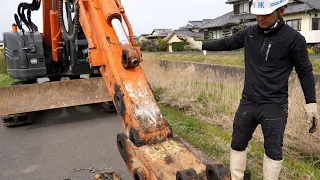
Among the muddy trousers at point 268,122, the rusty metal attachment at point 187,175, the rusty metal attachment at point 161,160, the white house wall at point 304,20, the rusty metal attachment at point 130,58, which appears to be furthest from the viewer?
the white house wall at point 304,20

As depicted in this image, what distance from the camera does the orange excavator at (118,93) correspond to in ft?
6.56

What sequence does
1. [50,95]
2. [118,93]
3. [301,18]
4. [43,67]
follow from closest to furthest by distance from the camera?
[118,93] → [50,95] → [43,67] → [301,18]

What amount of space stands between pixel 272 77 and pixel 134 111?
1.30 m

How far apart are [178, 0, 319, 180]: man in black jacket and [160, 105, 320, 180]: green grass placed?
0.74 m

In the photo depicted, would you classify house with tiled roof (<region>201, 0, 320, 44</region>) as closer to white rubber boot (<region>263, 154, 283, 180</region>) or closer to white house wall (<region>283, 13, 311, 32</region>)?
white house wall (<region>283, 13, 311, 32</region>)

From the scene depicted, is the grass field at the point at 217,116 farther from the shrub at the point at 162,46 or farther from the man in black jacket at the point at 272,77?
the shrub at the point at 162,46

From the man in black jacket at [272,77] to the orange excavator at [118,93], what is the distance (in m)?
0.95

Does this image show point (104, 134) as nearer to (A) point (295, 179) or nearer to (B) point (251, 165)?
(B) point (251, 165)

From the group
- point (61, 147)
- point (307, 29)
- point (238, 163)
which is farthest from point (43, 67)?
point (307, 29)

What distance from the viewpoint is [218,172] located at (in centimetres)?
168

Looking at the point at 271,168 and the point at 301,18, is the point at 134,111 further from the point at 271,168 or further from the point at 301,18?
the point at 301,18

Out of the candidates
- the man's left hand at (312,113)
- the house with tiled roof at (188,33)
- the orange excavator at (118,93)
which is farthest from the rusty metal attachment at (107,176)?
Answer: the house with tiled roof at (188,33)

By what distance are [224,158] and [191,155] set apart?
195 cm

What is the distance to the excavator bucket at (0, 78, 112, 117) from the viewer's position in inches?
222
